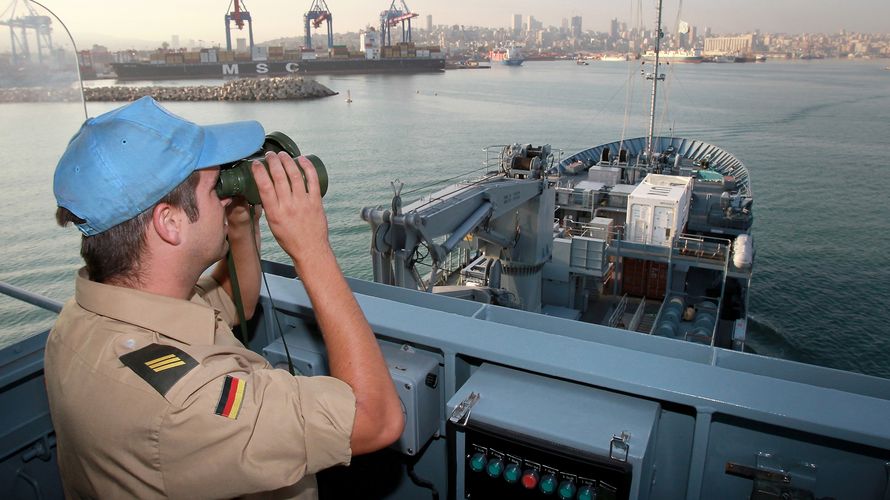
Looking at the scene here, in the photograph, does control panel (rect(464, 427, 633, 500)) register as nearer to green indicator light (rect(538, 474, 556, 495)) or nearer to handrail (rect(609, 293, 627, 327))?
green indicator light (rect(538, 474, 556, 495))

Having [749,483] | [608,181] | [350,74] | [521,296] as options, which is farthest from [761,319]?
[350,74]

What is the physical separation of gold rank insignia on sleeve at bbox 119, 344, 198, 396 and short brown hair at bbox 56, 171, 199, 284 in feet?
0.75

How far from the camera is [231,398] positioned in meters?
1.32

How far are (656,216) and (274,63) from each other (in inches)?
3238

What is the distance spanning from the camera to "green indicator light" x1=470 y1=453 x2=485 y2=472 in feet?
6.64

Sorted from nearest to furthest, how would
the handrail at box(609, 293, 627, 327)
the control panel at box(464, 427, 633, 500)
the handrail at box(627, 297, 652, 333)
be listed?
the control panel at box(464, 427, 633, 500)
the handrail at box(627, 297, 652, 333)
the handrail at box(609, 293, 627, 327)

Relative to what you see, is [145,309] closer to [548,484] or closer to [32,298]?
[548,484]

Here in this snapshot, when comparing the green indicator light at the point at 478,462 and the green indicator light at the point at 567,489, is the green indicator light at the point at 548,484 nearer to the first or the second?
the green indicator light at the point at 567,489

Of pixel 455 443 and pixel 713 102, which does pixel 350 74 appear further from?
pixel 455 443

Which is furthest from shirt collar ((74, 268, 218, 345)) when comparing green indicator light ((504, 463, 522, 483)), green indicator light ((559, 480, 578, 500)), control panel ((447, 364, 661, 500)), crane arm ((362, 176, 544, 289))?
crane arm ((362, 176, 544, 289))

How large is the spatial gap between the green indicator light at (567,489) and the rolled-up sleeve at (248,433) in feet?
2.76

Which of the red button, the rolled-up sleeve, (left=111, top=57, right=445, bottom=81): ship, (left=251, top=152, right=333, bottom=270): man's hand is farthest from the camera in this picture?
(left=111, top=57, right=445, bottom=81): ship

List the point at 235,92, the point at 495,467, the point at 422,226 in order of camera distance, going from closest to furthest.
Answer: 1. the point at 495,467
2. the point at 422,226
3. the point at 235,92

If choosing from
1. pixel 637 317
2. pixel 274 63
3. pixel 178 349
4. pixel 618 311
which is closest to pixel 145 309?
pixel 178 349
